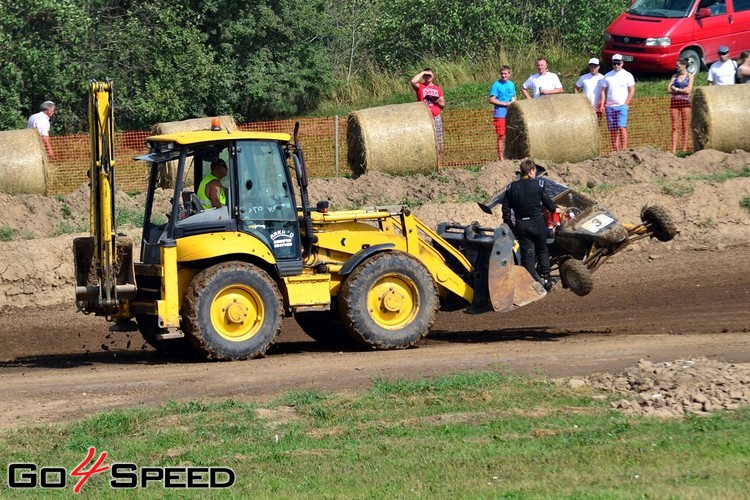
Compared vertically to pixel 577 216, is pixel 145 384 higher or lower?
lower

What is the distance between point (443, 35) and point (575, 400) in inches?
886

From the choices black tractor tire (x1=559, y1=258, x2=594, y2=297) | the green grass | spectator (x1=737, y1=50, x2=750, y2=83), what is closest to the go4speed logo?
the green grass

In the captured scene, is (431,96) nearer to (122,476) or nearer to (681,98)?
(681,98)

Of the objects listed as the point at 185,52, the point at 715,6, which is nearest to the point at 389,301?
the point at 185,52

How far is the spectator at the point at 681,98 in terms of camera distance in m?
22.4

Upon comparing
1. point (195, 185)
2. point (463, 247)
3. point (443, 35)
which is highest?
point (443, 35)

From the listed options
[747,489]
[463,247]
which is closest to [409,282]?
[463,247]

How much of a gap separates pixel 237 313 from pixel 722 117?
12240 mm

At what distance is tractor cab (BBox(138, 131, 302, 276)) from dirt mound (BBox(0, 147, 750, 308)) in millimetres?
4405

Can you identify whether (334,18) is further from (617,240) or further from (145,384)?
(145,384)

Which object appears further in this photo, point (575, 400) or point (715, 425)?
point (575, 400)

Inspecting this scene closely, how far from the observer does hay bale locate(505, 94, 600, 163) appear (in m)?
21.5

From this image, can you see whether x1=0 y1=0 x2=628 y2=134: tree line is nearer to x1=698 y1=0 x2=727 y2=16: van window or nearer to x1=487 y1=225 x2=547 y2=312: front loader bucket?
x1=698 y1=0 x2=727 y2=16: van window

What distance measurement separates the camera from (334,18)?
32.8 meters
